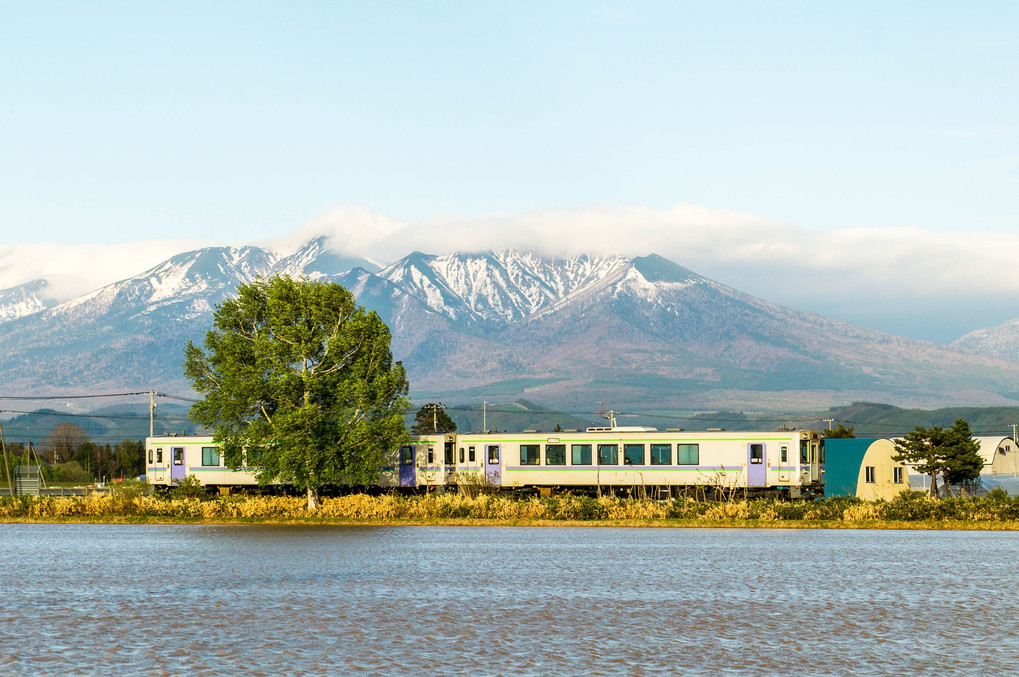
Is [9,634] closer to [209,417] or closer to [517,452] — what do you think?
[209,417]

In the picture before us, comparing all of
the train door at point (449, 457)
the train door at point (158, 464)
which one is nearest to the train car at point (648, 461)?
the train door at point (449, 457)

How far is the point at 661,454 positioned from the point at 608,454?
246 cm

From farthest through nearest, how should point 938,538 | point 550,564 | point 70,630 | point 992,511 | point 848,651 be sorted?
point 992,511, point 938,538, point 550,564, point 70,630, point 848,651

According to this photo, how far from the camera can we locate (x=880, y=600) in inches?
854

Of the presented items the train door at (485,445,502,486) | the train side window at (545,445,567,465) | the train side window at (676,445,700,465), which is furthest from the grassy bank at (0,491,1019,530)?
the train door at (485,445,502,486)

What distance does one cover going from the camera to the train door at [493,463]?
185ft

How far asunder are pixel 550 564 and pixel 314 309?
2283cm

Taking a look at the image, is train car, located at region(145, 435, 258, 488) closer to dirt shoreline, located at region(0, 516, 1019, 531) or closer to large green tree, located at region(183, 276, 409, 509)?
large green tree, located at region(183, 276, 409, 509)

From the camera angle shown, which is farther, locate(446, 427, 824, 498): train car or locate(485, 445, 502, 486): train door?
locate(485, 445, 502, 486): train door

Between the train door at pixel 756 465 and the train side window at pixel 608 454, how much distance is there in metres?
6.00

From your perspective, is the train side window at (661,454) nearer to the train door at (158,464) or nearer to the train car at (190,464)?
the train car at (190,464)

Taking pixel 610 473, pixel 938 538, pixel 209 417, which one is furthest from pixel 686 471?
pixel 209 417

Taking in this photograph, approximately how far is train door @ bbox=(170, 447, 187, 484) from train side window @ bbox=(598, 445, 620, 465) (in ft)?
74.1

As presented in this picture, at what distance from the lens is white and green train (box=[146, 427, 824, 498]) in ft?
174
